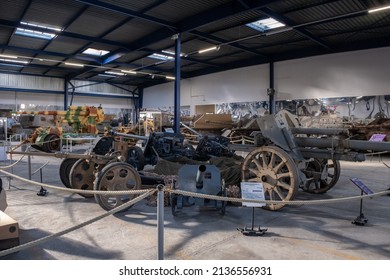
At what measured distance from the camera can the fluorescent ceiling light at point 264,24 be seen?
12895 millimetres

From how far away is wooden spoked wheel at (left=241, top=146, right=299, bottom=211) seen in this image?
4.76 metres

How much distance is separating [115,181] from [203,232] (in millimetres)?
1702

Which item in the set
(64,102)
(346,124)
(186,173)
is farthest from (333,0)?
(64,102)

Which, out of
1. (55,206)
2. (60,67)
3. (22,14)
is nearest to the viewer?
(55,206)

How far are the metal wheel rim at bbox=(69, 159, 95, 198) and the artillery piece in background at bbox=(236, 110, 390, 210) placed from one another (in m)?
2.83

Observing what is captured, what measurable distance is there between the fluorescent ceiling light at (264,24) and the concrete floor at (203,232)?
9.43 meters

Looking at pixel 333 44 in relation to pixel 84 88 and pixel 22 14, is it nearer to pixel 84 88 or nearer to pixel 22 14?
pixel 22 14

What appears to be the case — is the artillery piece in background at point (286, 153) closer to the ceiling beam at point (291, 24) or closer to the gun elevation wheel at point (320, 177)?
the gun elevation wheel at point (320, 177)

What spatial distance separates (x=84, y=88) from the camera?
28000 mm

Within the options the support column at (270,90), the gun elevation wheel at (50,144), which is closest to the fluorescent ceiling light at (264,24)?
the support column at (270,90)

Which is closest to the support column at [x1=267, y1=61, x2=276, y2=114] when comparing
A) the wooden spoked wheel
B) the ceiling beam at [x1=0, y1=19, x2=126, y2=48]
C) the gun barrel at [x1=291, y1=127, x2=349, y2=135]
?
the ceiling beam at [x1=0, y1=19, x2=126, y2=48]

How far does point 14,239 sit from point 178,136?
5059 millimetres

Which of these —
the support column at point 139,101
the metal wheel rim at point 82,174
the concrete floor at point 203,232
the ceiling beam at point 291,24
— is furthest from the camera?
the support column at point 139,101

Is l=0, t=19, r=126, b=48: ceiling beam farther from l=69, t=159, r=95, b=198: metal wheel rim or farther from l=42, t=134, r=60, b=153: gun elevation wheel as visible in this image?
l=69, t=159, r=95, b=198: metal wheel rim
